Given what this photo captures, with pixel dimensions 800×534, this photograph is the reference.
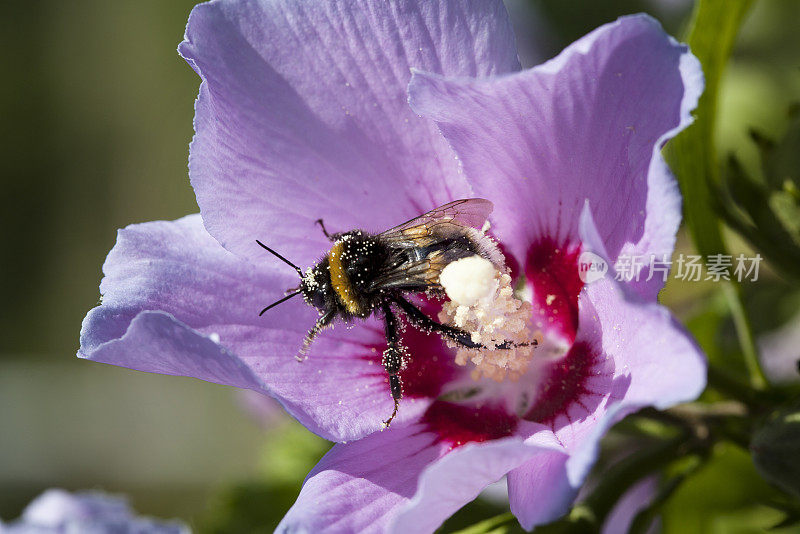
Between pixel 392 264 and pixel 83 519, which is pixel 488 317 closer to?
pixel 392 264

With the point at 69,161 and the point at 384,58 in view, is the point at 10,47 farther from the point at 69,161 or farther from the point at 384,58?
the point at 384,58

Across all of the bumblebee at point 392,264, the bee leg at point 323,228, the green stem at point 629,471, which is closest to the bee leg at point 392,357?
the bumblebee at point 392,264

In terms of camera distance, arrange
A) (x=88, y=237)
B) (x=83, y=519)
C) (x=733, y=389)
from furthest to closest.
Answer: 1. (x=88, y=237)
2. (x=83, y=519)
3. (x=733, y=389)

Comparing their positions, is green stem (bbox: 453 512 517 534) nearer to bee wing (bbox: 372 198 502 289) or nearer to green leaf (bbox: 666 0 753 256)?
bee wing (bbox: 372 198 502 289)

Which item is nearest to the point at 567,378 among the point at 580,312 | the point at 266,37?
the point at 580,312

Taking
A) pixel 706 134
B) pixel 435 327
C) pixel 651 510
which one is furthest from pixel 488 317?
pixel 706 134

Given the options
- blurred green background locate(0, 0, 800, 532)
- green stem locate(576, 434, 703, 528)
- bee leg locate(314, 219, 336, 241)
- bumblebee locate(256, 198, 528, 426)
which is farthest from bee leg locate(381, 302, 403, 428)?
blurred green background locate(0, 0, 800, 532)

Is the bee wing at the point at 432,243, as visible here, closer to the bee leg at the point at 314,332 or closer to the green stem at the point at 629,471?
the bee leg at the point at 314,332
